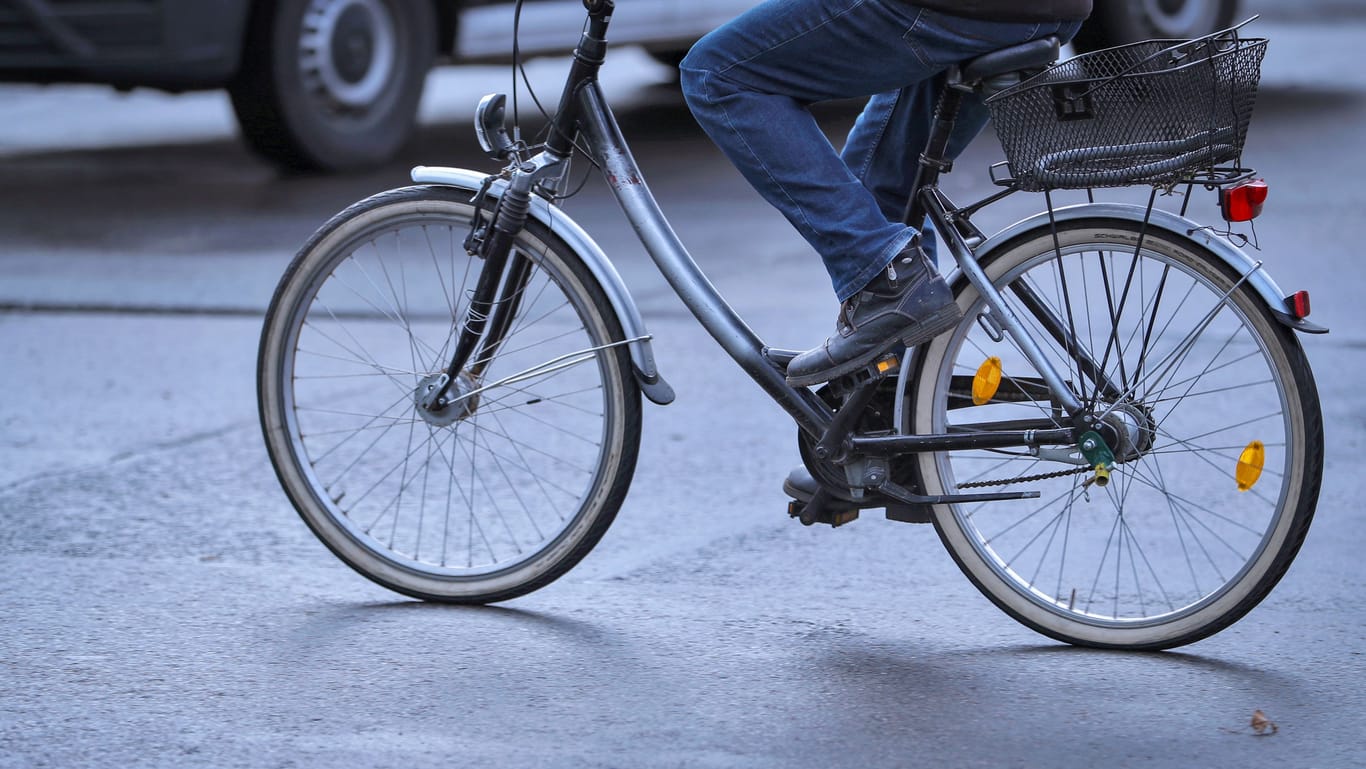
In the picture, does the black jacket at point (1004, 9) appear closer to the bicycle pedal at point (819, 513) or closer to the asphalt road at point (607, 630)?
the bicycle pedal at point (819, 513)

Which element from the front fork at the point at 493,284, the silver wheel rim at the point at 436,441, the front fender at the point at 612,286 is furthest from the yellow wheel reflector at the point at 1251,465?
the front fork at the point at 493,284

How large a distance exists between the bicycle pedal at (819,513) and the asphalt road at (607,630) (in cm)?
23

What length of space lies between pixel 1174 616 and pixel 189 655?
1.90 m

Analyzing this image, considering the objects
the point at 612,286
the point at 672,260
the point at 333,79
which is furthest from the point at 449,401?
the point at 333,79

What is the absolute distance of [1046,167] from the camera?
10.3ft

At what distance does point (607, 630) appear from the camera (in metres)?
3.67

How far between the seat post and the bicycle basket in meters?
0.14

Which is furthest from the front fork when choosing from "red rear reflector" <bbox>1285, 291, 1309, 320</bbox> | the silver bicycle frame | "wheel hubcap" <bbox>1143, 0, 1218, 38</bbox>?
"wheel hubcap" <bbox>1143, 0, 1218, 38</bbox>

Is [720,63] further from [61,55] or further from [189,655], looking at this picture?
[61,55]

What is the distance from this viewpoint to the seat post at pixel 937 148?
129 inches

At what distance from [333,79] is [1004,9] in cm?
643

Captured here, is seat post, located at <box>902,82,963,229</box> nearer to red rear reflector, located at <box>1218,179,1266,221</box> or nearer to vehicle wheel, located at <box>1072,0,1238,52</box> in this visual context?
red rear reflector, located at <box>1218,179,1266,221</box>

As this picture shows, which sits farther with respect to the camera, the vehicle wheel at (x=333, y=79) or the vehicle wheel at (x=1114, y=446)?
the vehicle wheel at (x=333, y=79)

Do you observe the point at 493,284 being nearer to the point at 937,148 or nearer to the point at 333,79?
the point at 937,148
